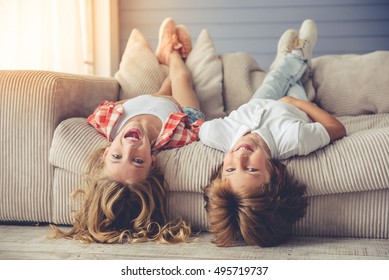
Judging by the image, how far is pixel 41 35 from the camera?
8.48 feet

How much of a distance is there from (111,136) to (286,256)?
76 cm

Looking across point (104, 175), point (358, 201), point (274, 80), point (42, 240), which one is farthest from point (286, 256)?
point (274, 80)

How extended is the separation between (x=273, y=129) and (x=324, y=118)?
0.24 metres

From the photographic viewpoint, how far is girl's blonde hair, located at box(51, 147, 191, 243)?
4.88ft

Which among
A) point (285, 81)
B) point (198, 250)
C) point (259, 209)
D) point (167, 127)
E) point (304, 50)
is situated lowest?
point (198, 250)

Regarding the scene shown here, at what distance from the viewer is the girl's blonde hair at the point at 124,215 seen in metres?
1.49

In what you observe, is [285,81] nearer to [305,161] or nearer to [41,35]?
[305,161]

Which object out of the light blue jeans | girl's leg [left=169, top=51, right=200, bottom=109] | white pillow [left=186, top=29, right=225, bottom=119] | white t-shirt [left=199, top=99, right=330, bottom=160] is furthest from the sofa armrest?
the light blue jeans

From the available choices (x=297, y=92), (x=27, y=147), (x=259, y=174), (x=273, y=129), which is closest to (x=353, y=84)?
(x=297, y=92)

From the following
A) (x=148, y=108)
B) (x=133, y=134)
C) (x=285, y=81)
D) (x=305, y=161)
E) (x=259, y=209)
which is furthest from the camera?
(x=285, y=81)

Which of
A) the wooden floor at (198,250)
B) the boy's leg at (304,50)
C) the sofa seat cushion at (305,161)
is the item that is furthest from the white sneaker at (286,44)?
the wooden floor at (198,250)

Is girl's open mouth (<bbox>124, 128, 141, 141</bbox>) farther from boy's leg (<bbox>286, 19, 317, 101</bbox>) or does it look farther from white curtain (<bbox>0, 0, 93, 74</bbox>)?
white curtain (<bbox>0, 0, 93, 74</bbox>)

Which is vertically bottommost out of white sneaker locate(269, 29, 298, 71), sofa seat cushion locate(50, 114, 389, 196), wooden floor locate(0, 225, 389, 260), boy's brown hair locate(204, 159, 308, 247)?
wooden floor locate(0, 225, 389, 260)

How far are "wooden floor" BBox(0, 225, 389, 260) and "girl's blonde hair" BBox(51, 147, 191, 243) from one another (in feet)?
0.13
